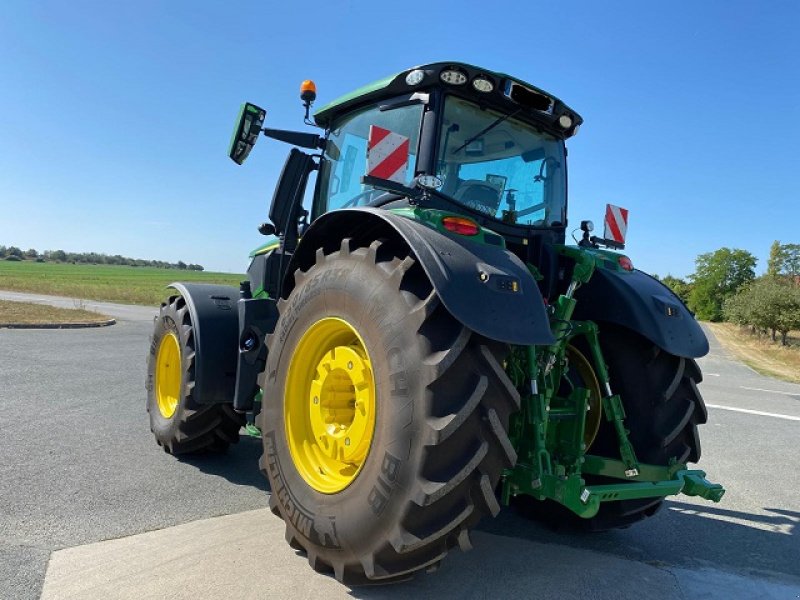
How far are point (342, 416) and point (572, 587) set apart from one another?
4.37 feet

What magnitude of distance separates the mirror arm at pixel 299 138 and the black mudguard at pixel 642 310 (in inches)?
83.5

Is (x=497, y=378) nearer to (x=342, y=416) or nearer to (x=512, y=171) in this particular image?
(x=342, y=416)

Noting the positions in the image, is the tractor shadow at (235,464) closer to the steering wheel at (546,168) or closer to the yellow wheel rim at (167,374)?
the yellow wheel rim at (167,374)

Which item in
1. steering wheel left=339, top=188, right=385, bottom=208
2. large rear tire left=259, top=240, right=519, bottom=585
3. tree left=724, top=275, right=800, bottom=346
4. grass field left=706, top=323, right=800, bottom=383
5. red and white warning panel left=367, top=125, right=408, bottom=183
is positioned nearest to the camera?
large rear tire left=259, top=240, right=519, bottom=585

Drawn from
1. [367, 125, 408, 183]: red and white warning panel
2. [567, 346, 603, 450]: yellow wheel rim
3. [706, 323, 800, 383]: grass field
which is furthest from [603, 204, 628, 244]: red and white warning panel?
[706, 323, 800, 383]: grass field

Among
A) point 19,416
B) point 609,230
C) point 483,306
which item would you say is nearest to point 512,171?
point 609,230

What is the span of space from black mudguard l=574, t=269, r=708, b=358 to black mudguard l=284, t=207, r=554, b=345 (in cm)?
105

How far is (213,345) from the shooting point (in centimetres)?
429

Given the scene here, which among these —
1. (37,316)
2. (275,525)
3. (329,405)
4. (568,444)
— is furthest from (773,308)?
(329,405)

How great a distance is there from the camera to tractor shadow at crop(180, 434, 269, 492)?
423cm

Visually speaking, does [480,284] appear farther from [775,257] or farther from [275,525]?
[775,257]

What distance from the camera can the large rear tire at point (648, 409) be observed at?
11.0ft

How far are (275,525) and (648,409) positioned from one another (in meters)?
2.23

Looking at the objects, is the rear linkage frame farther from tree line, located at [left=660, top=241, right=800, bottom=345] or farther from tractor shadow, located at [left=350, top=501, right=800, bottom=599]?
tree line, located at [left=660, top=241, right=800, bottom=345]
